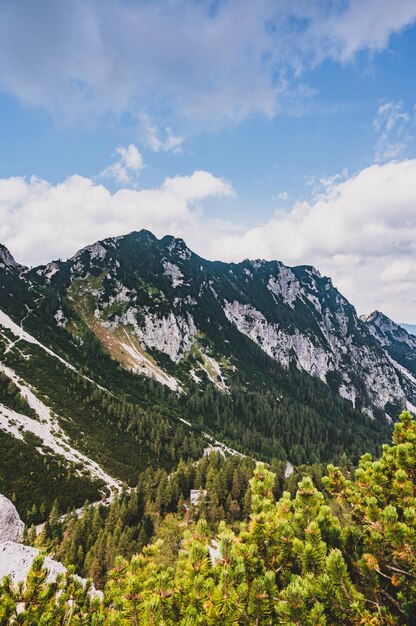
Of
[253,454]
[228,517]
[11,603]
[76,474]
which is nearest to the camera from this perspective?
[11,603]

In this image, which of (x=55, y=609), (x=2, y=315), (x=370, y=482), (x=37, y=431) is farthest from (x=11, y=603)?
(x=2, y=315)

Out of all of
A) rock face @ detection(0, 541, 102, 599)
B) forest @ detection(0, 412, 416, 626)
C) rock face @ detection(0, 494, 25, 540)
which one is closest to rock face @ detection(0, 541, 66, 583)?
rock face @ detection(0, 541, 102, 599)

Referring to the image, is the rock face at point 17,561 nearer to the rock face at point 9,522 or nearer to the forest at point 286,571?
the forest at point 286,571

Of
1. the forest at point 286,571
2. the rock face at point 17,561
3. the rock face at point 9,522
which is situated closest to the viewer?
the forest at point 286,571

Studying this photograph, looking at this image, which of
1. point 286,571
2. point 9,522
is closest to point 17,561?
point 286,571

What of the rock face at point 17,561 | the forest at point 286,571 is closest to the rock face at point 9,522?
the rock face at point 17,561

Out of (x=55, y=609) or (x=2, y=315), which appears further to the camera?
(x=2, y=315)

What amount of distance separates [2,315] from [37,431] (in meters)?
84.4

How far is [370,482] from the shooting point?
9.41m

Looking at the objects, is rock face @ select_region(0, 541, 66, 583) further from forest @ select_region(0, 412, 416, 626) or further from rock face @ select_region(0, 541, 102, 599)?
forest @ select_region(0, 412, 416, 626)

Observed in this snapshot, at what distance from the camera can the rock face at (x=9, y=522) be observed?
63312 mm

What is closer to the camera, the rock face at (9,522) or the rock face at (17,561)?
the rock face at (17,561)

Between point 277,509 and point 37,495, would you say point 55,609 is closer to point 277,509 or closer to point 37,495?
point 277,509

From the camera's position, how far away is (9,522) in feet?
217
